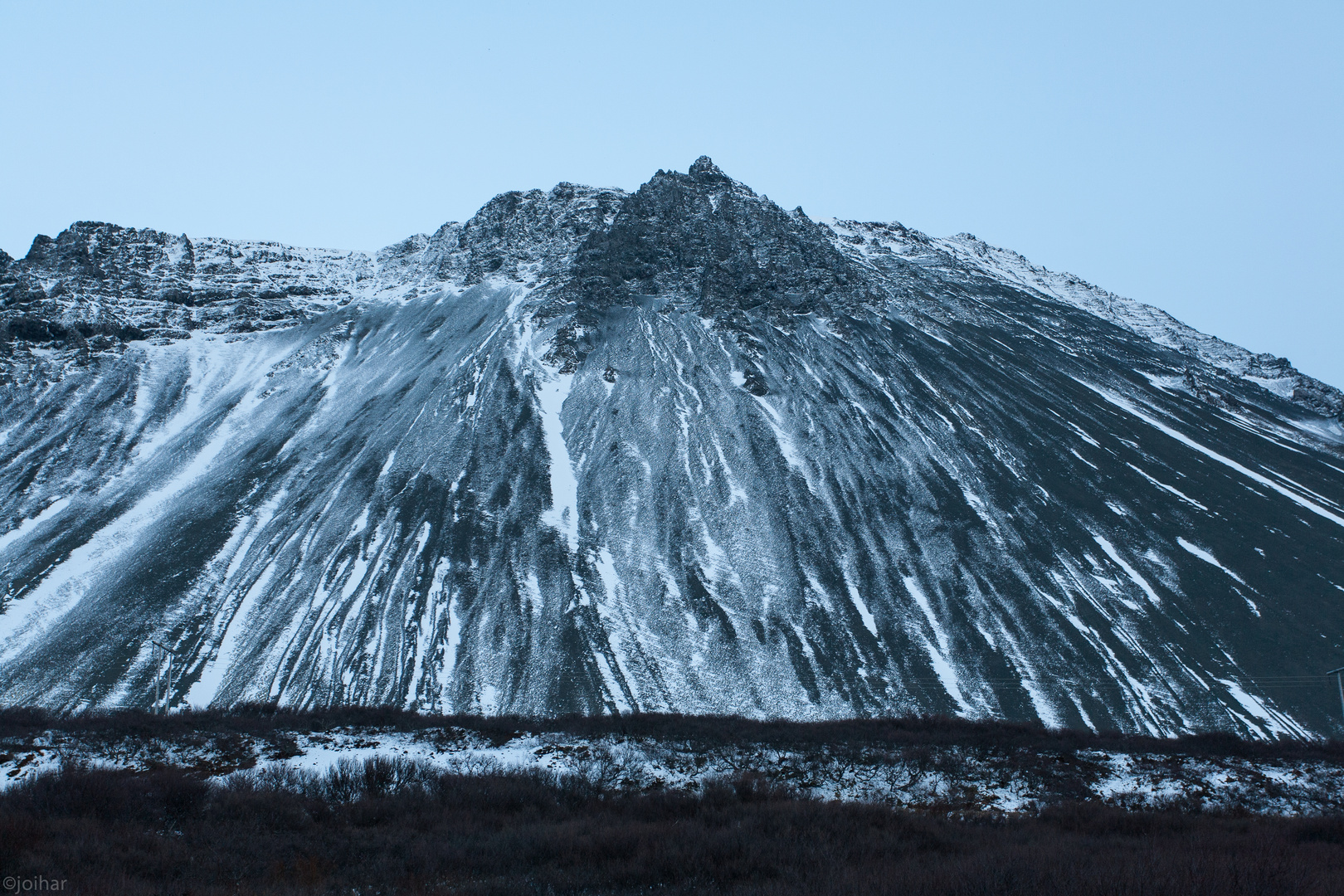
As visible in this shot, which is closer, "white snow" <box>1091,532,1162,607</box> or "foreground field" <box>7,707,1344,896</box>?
"foreground field" <box>7,707,1344,896</box>

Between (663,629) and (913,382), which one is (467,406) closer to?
(663,629)

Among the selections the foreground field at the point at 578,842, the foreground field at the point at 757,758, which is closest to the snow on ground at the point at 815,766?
the foreground field at the point at 757,758

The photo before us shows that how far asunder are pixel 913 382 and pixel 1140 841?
65738 mm

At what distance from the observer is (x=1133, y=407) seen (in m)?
74.4

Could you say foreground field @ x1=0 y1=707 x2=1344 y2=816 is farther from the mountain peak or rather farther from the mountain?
the mountain peak

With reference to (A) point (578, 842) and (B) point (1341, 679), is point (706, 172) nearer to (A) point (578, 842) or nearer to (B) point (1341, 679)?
(B) point (1341, 679)

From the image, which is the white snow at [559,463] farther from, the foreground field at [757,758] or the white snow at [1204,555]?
the white snow at [1204,555]

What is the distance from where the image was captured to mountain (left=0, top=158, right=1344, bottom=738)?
42.8 m

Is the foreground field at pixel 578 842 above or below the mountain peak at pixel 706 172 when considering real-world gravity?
below

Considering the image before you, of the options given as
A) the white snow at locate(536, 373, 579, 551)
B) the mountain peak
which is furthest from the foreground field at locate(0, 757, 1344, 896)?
the mountain peak

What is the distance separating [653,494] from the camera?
59438 mm

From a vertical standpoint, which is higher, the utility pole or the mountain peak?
the mountain peak

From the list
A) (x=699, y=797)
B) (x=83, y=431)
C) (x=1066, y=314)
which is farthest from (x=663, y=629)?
(x=1066, y=314)

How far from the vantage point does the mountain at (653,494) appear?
42750 mm
